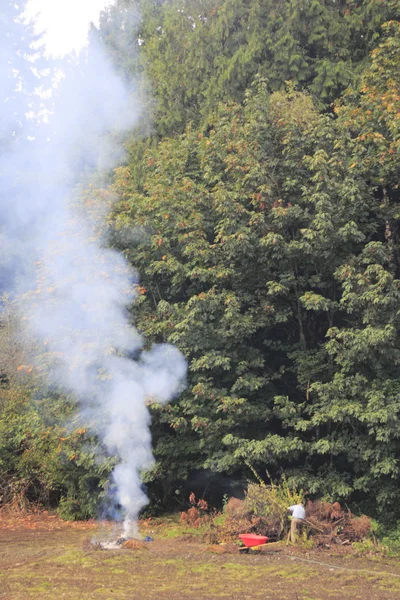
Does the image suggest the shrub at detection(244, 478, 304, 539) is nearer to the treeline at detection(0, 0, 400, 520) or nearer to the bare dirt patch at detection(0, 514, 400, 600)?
the bare dirt patch at detection(0, 514, 400, 600)

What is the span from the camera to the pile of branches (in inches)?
361

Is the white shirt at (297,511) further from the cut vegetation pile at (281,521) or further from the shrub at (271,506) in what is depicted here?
the shrub at (271,506)

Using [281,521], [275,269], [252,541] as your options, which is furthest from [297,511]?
[275,269]

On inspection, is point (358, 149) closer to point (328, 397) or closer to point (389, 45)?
point (389, 45)

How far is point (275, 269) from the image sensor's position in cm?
1205

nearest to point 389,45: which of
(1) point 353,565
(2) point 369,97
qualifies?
(2) point 369,97

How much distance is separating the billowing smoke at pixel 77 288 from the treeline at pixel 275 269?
0.45m

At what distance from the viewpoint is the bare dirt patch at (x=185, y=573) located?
678 centimetres

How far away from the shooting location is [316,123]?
1180 cm

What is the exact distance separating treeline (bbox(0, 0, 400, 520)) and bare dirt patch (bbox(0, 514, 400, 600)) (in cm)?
211

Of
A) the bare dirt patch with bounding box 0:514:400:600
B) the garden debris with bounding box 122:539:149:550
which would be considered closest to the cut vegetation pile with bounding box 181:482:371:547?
the bare dirt patch with bounding box 0:514:400:600

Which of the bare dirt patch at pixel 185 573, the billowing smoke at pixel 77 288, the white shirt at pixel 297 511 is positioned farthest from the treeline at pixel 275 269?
the bare dirt patch at pixel 185 573

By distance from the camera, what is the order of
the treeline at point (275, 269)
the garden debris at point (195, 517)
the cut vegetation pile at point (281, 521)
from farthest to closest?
the garden debris at point (195, 517), the treeline at point (275, 269), the cut vegetation pile at point (281, 521)

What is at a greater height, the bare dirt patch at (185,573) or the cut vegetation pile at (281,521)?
the cut vegetation pile at (281,521)
